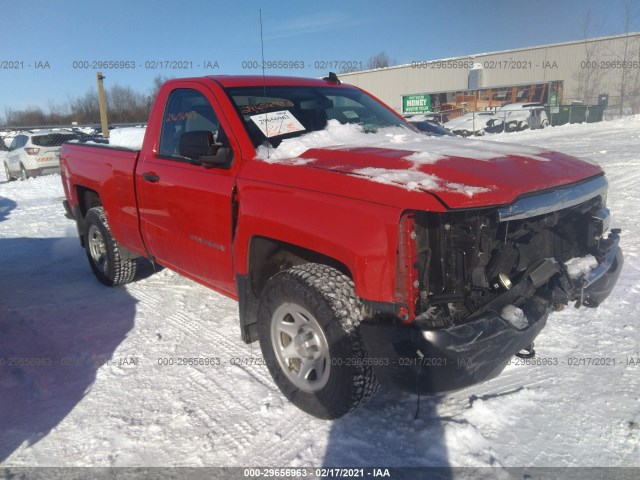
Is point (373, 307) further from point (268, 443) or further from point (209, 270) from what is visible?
point (209, 270)

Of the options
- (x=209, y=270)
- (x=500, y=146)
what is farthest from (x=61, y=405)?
(x=500, y=146)

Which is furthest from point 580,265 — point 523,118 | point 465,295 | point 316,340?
point 523,118

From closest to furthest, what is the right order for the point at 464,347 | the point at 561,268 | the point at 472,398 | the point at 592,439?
the point at 464,347
the point at 592,439
the point at 561,268
the point at 472,398

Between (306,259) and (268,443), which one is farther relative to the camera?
(306,259)

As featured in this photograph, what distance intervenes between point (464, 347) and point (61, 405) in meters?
2.54

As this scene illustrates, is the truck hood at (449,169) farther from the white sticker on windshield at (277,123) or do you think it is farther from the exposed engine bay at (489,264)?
the white sticker on windshield at (277,123)

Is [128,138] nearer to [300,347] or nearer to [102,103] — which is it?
[300,347]

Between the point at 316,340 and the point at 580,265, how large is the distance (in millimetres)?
1657

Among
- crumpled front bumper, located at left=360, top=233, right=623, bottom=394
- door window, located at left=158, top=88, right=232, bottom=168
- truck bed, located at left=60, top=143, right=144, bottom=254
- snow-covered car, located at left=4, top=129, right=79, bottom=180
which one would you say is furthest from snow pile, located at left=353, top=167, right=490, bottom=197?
snow-covered car, located at left=4, top=129, right=79, bottom=180

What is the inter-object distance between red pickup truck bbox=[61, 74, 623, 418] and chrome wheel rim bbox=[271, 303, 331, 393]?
10 millimetres

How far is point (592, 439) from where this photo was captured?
102 inches

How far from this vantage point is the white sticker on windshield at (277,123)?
3.34 m

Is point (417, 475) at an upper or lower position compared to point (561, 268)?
lower

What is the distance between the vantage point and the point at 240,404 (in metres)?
3.04
